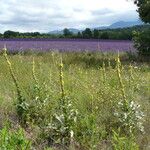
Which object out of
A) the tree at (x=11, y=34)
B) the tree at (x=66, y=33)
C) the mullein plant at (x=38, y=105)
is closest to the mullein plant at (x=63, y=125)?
the mullein plant at (x=38, y=105)

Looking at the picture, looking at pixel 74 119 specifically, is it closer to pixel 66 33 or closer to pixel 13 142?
pixel 13 142

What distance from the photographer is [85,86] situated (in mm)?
9258

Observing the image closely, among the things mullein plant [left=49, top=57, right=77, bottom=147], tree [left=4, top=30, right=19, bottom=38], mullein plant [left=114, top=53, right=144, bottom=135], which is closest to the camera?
mullein plant [left=49, top=57, right=77, bottom=147]

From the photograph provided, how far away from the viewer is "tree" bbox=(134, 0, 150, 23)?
19847mm

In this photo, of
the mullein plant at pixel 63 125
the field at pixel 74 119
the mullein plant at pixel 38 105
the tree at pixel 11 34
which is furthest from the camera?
the tree at pixel 11 34

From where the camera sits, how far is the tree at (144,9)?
19.8m

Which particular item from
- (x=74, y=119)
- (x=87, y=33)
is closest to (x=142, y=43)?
(x=74, y=119)

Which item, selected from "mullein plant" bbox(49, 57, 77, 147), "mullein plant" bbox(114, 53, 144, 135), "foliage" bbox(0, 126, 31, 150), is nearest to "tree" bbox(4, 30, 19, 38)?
"mullein plant" bbox(114, 53, 144, 135)

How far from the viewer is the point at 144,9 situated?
20016 millimetres

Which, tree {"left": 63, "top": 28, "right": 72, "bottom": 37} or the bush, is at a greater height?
the bush

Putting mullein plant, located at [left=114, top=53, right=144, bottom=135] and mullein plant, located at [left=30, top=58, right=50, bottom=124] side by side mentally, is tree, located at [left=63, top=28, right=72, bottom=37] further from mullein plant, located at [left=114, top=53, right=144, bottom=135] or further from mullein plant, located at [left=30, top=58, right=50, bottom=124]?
mullein plant, located at [left=114, top=53, right=144, bottom=135]

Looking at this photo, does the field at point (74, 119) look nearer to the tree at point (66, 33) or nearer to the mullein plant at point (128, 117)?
the mullein plant at point (128, 117)

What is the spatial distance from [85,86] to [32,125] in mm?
2522

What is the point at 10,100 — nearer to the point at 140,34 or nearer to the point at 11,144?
the point at 11,144
